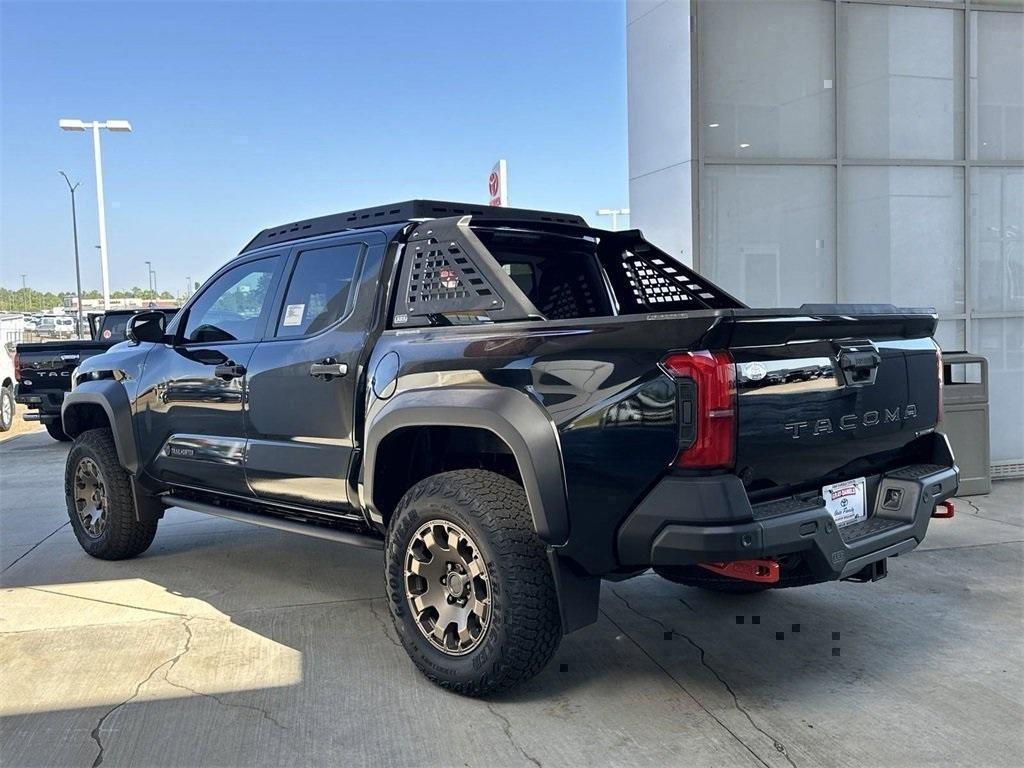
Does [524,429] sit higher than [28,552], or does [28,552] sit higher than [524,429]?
[524,429]

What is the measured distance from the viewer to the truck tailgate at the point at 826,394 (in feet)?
9.84

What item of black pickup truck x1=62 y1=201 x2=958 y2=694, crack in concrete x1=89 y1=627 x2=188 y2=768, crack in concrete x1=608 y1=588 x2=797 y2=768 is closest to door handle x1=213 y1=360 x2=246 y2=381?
black pickup truck x1=62 y1=201 x2=958 y2=694

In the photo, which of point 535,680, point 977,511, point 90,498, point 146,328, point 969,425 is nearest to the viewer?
point 535,680

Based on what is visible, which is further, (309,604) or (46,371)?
(46,371)

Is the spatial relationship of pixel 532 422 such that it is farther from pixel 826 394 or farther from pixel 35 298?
pixel 35 298

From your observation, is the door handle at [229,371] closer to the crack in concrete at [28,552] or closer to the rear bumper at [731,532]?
the crack in concrete at [28,552]

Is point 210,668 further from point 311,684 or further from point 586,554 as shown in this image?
point 586,554

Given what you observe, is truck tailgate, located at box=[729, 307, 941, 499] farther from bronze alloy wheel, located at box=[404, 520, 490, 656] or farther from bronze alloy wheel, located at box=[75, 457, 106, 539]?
bronze alloy wheel, located at box=[75, 457, 106, 539]

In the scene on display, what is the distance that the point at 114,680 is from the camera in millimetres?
3842

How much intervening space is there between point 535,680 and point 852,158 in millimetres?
6330

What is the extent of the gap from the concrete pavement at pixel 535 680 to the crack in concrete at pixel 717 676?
14 millimetres

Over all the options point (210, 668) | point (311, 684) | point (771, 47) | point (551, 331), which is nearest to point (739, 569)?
point (551, 331)

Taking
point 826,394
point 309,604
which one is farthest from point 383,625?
point 826,394

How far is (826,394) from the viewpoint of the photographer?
323cm
